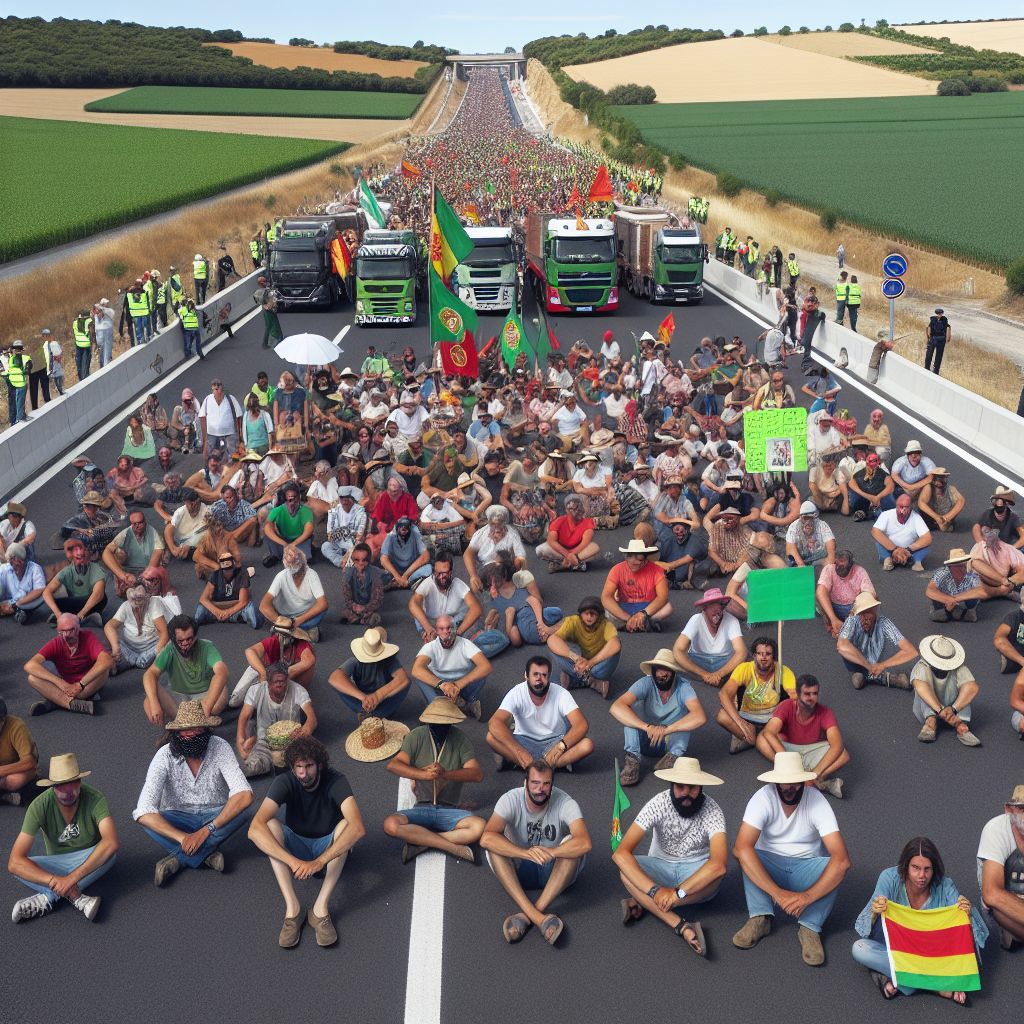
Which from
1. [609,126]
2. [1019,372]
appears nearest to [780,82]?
[609,126]

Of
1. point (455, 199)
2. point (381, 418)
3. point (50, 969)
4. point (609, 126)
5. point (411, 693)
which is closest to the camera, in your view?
point (50, 969)

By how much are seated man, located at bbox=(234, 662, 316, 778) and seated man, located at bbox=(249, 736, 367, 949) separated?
5.17ft

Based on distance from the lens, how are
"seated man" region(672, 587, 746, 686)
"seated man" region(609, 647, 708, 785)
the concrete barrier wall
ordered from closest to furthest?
1. "seated man" region(609, 647, 708, 785)
2. "seated man" region(672, 587, 746, 686)
3. the concrete barrier wall

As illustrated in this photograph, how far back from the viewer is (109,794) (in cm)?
989

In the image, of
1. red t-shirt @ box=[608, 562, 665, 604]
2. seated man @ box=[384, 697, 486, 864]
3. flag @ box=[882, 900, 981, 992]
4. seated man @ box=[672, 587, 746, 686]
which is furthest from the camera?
red t-shirt @ box=[608, 562, 665, 604]

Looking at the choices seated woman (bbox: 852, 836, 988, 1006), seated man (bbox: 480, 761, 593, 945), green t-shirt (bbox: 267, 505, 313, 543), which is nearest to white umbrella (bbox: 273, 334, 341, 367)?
green t-shirt (bbox: 267, 505, 313, 543)

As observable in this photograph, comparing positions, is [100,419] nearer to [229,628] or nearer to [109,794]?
[229,628]

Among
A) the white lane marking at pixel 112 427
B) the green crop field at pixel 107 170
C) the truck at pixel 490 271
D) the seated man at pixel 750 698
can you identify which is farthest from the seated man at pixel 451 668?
the green crop field at pixel 107 170

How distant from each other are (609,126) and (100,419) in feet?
296

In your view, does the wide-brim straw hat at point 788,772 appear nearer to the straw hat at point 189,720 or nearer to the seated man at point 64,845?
the straw hat at point 189,720

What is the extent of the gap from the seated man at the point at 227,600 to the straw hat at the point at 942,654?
6679 mm

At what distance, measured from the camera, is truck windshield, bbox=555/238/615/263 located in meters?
34.6

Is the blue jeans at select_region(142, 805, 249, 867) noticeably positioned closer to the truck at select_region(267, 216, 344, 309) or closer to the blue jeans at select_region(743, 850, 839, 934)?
the blue jeans at select_region(743, 850, 839, 934)

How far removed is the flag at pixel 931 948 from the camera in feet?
24.0
